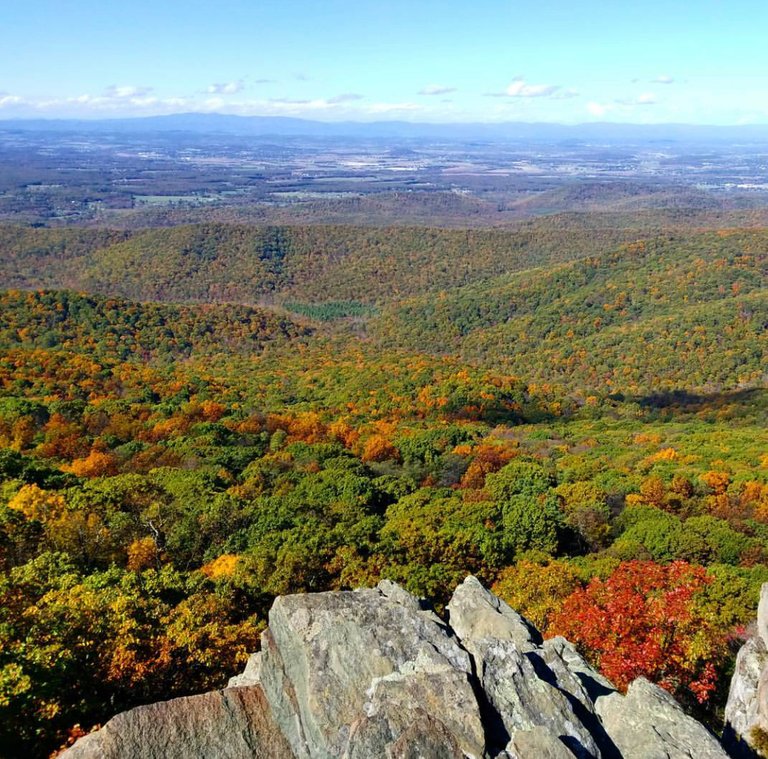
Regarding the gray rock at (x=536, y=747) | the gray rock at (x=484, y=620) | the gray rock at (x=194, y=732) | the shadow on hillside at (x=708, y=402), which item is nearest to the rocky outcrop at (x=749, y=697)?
the gray rock at (x=484, y=620)

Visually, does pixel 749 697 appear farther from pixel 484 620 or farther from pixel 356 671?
pixel 356 671

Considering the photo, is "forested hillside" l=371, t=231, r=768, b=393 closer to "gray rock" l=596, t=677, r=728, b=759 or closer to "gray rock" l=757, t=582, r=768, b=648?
"gray rock" l=757, t=582, r=768, b=648

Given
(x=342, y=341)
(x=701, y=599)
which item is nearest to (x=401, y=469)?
(x=701, y=599)

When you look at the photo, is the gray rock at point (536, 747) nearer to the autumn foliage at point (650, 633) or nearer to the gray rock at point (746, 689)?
the gray rock at point (746, 689)

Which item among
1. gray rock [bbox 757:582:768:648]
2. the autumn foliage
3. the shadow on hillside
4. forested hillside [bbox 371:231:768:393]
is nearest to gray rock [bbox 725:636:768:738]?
gray rock [bbox 757:582:768:648]

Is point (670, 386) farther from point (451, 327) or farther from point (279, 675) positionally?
point (279, 675)

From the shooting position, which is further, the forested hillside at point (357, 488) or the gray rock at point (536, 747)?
the forested hillside at point (357, 488)
